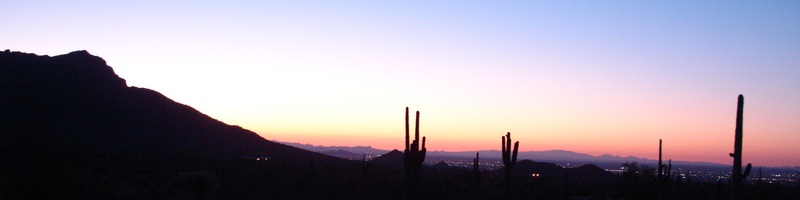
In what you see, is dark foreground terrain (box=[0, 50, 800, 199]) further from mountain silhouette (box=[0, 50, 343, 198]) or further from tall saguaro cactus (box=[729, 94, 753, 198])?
tall saguaro cactus (box=[729, 94, 753, 198])

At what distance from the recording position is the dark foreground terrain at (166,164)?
32.6 m

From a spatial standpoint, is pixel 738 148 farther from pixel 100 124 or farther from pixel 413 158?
pixel 100 124

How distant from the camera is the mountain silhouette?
5750 centimetres

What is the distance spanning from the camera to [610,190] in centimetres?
3866

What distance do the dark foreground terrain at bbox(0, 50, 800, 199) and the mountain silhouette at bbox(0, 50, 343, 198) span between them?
0.16m

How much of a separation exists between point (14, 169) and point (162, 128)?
165 ft

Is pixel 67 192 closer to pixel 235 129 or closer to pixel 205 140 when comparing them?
pixel 205 140

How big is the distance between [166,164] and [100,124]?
30.9 m

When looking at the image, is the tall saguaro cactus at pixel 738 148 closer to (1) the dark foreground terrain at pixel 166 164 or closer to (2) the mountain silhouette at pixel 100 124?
(1) the dark foreground terrain at pixel 166 164

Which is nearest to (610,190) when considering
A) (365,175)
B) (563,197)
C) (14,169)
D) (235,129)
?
(563,197)

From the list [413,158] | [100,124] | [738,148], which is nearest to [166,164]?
[413,158]

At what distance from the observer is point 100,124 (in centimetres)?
8062

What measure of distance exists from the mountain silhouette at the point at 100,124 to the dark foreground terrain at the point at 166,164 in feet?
0.52

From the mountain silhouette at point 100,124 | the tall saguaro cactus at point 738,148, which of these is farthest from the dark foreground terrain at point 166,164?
the tall saguaro cactus at point 738,148
